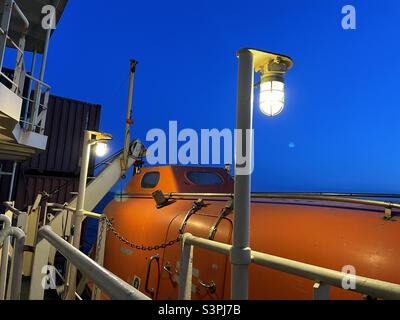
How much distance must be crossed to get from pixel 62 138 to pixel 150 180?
904cm

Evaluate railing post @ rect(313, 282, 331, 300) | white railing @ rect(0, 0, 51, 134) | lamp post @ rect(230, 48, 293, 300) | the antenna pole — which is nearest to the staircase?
white railing @ rect(0, 0, 51, 134)

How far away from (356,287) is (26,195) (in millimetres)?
13106

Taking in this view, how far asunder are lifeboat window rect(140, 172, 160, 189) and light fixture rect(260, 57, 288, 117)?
4.12m

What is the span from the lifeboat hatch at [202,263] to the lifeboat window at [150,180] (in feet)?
5.94

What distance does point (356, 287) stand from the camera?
1.41 metres

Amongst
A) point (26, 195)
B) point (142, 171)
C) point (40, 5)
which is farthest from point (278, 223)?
point (26, 195)

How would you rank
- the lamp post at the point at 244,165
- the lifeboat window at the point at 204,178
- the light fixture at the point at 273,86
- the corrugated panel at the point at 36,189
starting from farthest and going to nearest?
1. the corrugated panel at the point at 36,189
2. the lifeboat window at the point at 204,178
3. the light fixture at the point at 273,86
4. the lamp post at the point at 244,165

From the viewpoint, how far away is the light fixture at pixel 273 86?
79.0 inches

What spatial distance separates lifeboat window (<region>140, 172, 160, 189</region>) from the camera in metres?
6.01

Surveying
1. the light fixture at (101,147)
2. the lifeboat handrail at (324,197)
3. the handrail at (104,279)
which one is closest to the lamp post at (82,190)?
the light fixture at (101,147)

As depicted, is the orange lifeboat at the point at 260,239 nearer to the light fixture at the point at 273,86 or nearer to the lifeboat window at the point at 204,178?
the lifeboat window at the point at 204,178
